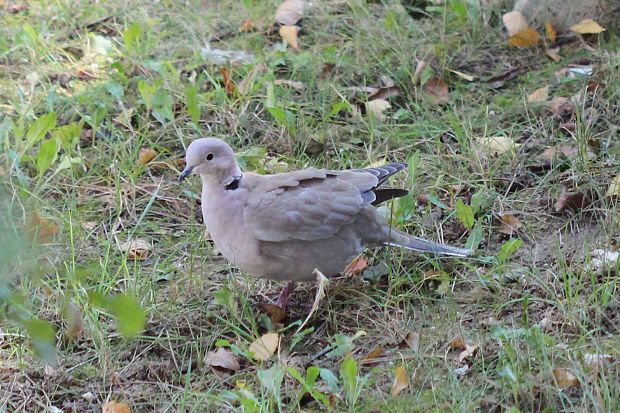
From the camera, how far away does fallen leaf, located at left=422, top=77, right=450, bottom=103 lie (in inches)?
182

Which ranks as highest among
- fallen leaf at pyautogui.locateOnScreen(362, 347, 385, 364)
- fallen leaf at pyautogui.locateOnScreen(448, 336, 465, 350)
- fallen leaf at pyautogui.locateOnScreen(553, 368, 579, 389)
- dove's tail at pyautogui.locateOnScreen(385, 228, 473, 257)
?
fallen leaf at pyautogui.locateOnScreen(553, 368, 579, 389)

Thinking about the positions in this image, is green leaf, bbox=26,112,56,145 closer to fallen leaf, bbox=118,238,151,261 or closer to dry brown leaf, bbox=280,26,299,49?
fallen leaf, bbox=118,238,151,261

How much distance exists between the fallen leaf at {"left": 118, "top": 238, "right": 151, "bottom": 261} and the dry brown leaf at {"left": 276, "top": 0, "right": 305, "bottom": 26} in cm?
207

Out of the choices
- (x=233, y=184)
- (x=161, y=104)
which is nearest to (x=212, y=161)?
(x=233, y=184)

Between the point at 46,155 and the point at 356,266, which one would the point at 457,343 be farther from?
the point at 46,155

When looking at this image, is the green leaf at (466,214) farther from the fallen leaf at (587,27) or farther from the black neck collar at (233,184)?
the fallen leaf at (587,27)

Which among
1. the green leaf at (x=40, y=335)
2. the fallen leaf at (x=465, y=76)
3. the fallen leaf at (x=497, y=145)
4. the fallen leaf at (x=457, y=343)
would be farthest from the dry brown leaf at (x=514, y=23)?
the green leaf at (x=40, y=335)

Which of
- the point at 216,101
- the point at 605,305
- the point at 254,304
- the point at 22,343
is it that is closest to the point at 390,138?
the point at 216,101

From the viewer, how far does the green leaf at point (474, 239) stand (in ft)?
11.5

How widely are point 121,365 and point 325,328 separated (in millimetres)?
708

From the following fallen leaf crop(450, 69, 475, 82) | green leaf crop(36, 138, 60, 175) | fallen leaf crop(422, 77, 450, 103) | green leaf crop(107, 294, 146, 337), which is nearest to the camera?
green leaf crop(107, 294, 146, 337)

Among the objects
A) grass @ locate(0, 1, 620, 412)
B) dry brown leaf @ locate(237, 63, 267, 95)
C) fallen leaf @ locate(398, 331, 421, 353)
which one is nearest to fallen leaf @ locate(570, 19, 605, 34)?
grass @ locate(0, 1, 620, 412)

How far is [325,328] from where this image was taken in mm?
3279

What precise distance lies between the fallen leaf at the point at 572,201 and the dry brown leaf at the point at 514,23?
5.09 ft
